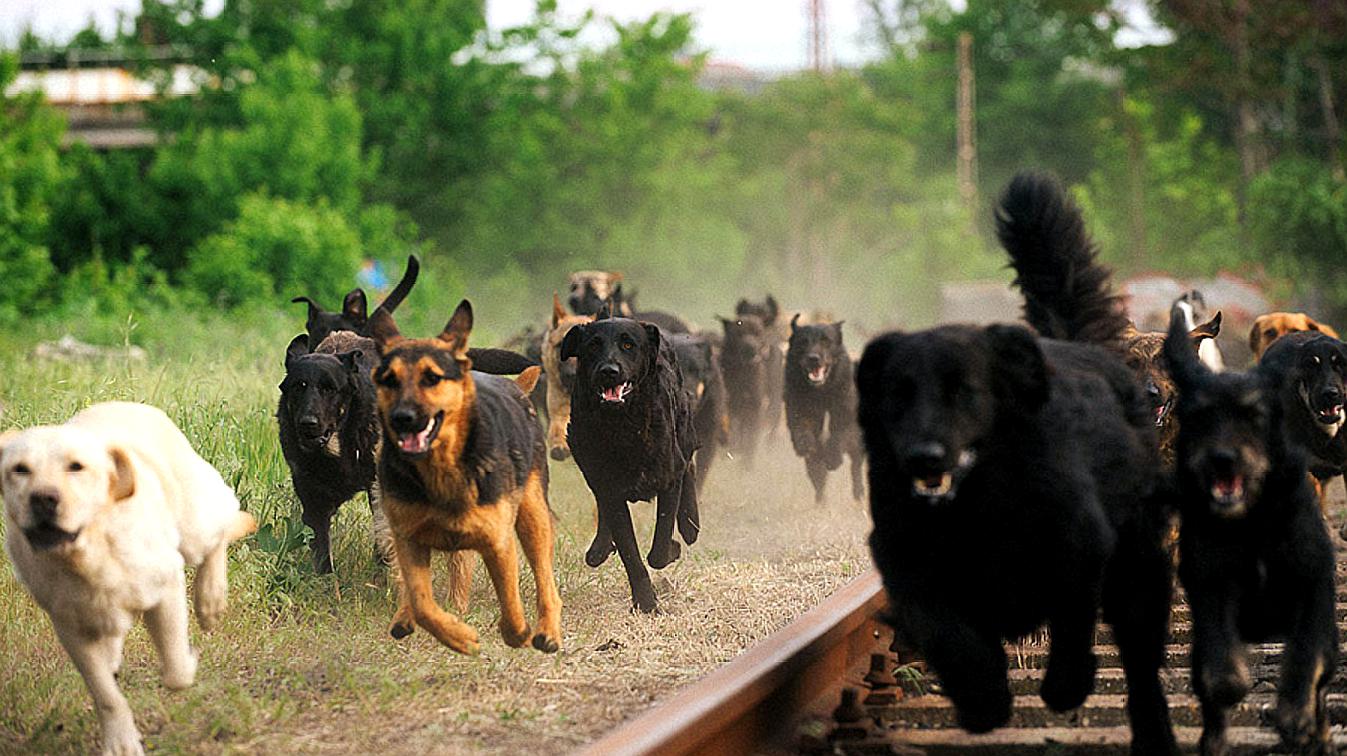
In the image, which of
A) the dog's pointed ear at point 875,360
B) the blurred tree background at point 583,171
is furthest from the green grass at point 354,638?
the blurred tree background at point 583,171

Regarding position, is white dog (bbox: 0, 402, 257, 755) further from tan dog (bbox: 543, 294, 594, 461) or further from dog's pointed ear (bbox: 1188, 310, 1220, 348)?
tan dog (bbox: 543, 294, 594, 461)

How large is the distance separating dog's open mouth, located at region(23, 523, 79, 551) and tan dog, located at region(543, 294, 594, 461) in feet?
22.8

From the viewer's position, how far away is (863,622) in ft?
25.8

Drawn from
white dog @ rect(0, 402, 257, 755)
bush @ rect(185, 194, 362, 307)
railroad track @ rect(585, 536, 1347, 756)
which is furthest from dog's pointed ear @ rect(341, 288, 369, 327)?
bush @ rect(185, 194, 362, 307)

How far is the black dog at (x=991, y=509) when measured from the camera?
5.22m

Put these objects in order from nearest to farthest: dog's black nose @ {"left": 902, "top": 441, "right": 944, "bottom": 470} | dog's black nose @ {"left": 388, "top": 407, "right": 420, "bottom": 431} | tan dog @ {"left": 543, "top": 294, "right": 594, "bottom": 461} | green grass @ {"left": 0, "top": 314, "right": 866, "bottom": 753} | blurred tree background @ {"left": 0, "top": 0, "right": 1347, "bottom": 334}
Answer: dog's black nose @ {"left": 902, "top": 441, "right": 944, "bottom": 470} → green grass @ {"left": 0, "top": 314, "right": 866, "bottom": 753} → dog's black nose @ {"left": 388, "top": 407, "right": 420, "bottom": 431} → tan dog @ {"left": 543, "top": 294, "right": 594, "bottom": 461} → blurred tree background @ {"left": 0, "top": 0, "right": 1347, "bottom": 334}

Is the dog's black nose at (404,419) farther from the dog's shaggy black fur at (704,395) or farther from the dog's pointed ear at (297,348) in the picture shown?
the dog's shaggy black fur at (704,395)

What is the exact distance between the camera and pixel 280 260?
2708 cm

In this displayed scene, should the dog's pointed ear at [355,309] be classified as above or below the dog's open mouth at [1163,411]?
above

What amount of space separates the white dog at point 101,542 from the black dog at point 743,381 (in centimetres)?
1054

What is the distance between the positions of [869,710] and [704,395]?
23.9 feet

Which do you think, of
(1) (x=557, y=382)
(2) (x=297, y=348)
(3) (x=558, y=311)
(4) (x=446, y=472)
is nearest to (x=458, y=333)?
(4) (x=446, y=472)

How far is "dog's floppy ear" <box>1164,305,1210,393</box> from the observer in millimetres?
5977

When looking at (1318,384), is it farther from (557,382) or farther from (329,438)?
(557,382)
